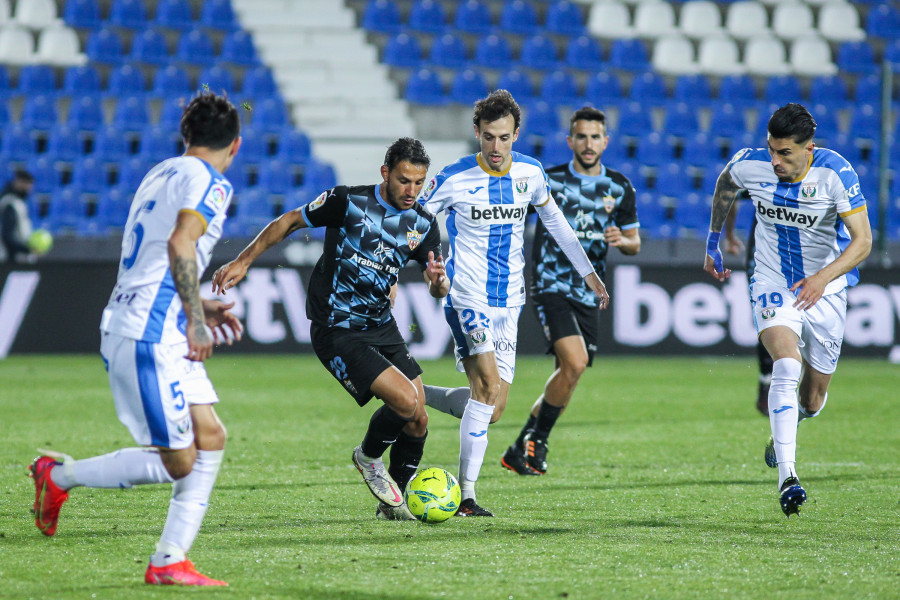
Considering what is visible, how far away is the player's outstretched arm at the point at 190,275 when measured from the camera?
3.97 m

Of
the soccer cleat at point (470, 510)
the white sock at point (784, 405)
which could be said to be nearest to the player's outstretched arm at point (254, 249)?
the soccer cleat at point (470, 510)

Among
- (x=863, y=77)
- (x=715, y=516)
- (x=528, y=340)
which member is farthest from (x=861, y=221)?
(x=863, y=77)

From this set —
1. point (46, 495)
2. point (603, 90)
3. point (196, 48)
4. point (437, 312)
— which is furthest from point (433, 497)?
point (196, 48)

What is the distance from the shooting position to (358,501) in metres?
6.16

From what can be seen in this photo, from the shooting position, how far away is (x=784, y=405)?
6.04 m

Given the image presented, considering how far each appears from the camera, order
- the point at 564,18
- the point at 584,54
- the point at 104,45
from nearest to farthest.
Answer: the point at 104,45
the point at 584,54
the point at 564,18

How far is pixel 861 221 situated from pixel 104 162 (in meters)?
13.7

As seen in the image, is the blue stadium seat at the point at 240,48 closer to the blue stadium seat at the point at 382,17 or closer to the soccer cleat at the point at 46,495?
the blue stadium seat at the point at 382,17

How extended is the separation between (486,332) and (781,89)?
15593 mm

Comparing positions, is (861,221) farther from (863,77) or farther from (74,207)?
(863,77)

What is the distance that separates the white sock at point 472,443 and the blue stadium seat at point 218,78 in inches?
537

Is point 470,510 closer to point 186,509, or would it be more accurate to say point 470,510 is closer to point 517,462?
point 517,462

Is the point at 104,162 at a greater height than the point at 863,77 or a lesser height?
lesser

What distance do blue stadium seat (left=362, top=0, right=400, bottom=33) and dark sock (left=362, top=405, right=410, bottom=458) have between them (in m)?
Result: 15.4
